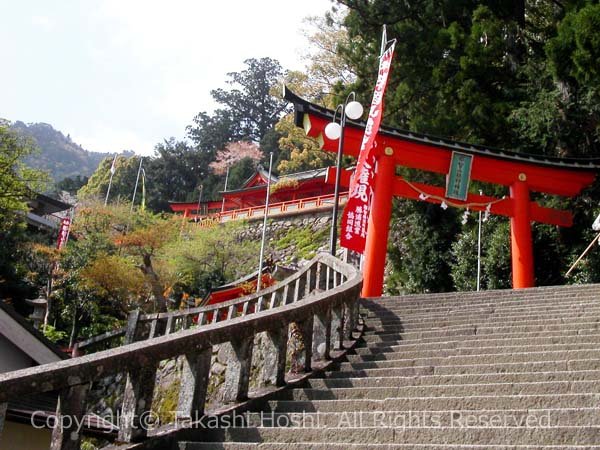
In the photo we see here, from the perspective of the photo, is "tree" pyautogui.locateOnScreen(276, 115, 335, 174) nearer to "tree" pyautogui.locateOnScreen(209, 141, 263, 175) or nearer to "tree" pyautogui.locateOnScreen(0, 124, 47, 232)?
"tree" pyautogui.locateOnScreen(209, 141, 263, 175)

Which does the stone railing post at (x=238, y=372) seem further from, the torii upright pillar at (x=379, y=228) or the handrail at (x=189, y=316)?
the torii upright pillar at (x=379, y=228)

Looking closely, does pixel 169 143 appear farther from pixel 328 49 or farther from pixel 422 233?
pixel 422 233

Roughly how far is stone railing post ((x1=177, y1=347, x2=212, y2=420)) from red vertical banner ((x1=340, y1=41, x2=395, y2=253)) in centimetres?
804

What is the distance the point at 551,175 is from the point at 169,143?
45783mm

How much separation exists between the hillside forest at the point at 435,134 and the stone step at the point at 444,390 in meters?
11.1

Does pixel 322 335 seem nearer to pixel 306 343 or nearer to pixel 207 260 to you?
pixel 306 343

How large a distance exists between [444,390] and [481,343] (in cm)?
168

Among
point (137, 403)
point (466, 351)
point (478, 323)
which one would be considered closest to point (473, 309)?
point (478, 323)

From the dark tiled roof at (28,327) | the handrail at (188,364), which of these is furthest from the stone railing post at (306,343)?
the dark tiled roof at (28,327)

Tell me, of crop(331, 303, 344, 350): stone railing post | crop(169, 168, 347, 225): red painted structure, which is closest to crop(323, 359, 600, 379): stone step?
crop(331, 303, 344, 350): stone railing post

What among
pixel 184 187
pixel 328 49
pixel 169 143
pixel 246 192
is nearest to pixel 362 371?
pixel 328 49

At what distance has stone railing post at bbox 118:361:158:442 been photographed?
346 centimetres

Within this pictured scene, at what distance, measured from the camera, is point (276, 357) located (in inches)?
189

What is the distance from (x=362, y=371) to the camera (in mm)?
5348
